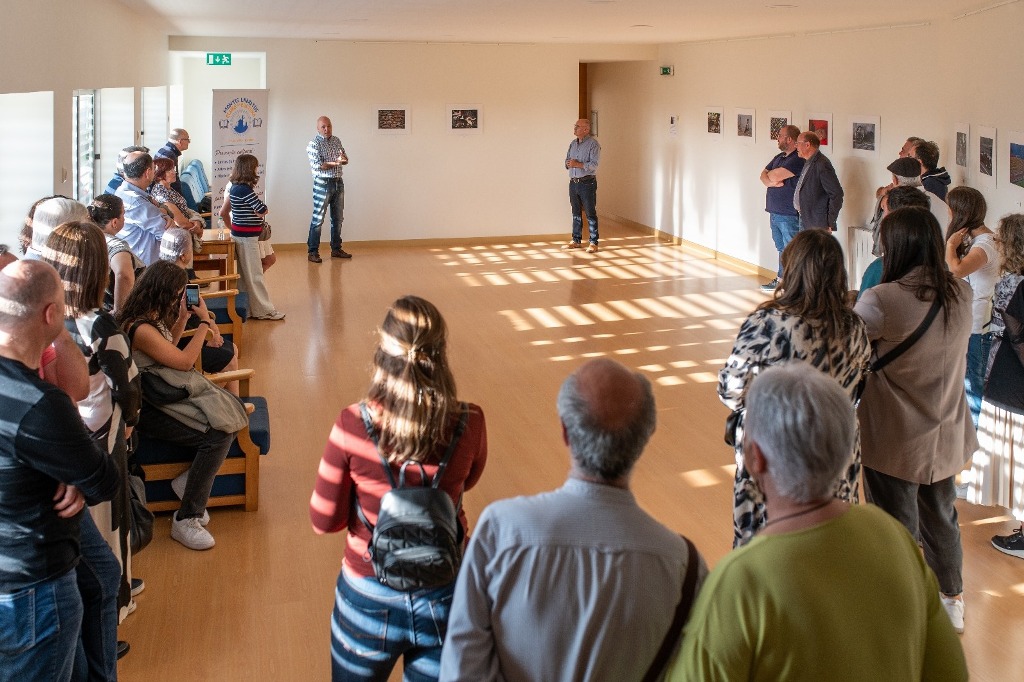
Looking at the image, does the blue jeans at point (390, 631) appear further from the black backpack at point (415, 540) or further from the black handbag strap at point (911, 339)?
the black handbag strap at point (911, 339)

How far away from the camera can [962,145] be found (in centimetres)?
892

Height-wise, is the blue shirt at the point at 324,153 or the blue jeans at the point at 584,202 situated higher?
the blue shirt at the point at 324,153

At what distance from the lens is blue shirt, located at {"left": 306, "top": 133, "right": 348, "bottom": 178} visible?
14.6m

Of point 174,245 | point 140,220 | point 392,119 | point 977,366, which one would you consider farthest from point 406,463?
point 392,119

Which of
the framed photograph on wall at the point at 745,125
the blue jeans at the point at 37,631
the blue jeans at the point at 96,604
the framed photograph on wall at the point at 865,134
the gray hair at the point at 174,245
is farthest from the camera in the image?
the framed photograph on wall at the point at 745,125

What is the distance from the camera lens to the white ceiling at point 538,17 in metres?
8.88

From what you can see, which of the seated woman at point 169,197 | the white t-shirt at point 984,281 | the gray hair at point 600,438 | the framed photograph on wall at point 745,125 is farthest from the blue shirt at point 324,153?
the gray hair at point 600,438

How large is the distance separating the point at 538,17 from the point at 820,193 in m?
3.58

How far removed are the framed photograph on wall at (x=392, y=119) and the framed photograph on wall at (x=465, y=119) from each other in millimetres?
675

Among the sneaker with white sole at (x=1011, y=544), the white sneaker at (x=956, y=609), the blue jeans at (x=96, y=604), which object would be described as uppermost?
the blue jeans at (x=96, y=604)

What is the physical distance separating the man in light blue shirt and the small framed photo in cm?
737

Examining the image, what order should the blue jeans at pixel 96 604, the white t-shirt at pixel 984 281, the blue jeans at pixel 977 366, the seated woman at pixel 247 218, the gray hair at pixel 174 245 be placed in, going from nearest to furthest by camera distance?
1. the blue jeans at pixel 96 604
2. the white t-shirt at pixel 984 281
3. the blue jeans at pixel 977 366
4. the gray hair at pixel 174 245
5. the seated woman at pixel 247 218

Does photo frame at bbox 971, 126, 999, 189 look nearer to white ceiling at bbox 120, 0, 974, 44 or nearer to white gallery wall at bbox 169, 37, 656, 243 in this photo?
white ceiling at bbox 120, 0, 974, 44

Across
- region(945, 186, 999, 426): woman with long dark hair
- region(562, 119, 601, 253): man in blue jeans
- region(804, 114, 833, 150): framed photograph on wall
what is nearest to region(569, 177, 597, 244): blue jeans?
region(562, 119, 601, 253): man in blue jeans
